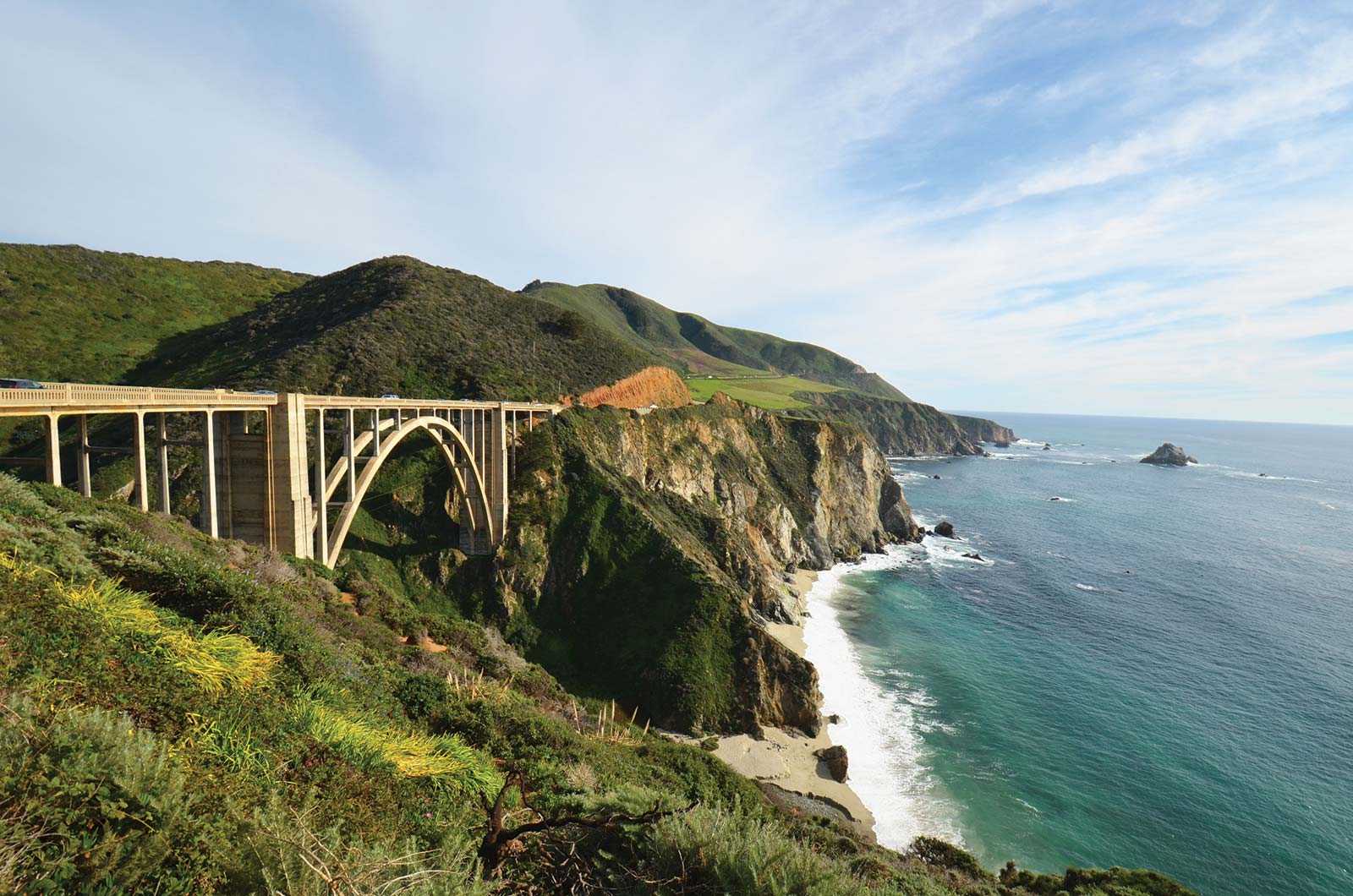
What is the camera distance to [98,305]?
5697 cm

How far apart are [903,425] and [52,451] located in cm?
17628

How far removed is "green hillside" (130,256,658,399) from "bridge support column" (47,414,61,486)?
111 ft

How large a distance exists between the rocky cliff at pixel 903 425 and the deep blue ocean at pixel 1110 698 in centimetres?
8678

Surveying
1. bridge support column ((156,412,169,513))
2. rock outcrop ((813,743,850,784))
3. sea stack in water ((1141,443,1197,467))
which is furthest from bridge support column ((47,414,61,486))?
sea stack in water ((1141,443,1197,467))

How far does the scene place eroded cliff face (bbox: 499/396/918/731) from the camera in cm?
3447

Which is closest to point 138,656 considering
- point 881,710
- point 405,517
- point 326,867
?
point 326,867

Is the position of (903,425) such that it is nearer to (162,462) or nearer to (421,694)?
(421,694)

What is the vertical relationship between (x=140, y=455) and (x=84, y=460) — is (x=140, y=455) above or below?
above

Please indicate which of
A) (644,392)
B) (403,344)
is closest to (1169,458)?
(644,392)

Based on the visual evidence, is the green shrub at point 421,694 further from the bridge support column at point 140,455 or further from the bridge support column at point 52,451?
the bridge support column at point 52,451

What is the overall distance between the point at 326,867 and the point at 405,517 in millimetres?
38908

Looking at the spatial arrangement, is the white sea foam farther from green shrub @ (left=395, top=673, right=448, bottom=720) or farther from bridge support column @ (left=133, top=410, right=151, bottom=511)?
bridge support column @ (left=133, top=410, right=151, bottom=511)

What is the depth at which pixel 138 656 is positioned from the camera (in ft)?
21.7

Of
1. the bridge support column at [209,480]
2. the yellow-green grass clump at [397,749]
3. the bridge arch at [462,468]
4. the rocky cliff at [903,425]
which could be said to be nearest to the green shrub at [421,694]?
the yellow-green grass clump at [397,749]
